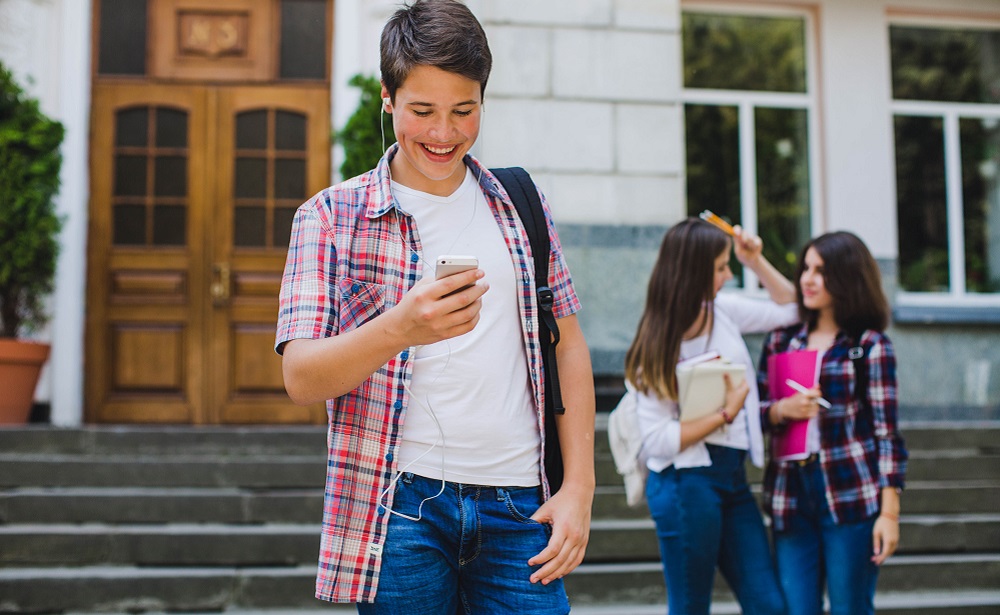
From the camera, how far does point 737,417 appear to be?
3340 mm

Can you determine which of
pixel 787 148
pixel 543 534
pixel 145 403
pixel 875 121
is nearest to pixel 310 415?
pixel 145 403

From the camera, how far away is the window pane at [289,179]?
7.45m

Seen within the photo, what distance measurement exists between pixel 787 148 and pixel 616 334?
8.24 ft

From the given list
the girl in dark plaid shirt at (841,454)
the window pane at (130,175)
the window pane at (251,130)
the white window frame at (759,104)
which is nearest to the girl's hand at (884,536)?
the girl in dark plaid shirt at (841,454)

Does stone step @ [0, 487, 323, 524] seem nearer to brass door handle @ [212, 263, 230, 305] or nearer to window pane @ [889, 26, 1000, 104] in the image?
brass door handle @ [212, 263, 230, 305]

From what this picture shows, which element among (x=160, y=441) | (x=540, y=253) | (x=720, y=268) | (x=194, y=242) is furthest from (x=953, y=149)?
(x=540, y=253)

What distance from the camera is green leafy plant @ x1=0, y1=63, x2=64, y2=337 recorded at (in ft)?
21.7

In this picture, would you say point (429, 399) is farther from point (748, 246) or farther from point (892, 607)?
point (892, 607)

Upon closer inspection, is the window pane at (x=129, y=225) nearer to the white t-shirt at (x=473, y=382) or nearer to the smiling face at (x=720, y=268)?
the smiling face at (x=720, y=268)

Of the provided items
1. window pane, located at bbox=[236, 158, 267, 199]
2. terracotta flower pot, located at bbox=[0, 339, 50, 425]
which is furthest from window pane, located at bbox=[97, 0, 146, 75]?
terracotta flower pot, located at bbox=[0, 339, 50, 425]

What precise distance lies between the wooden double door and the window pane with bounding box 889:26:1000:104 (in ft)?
16.3

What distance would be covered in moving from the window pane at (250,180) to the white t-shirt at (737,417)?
4753 mm

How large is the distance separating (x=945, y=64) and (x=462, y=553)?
7980 mm

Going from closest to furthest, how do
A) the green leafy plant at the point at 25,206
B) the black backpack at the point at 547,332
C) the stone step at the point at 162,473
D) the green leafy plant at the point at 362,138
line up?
the black backpack at the point at 547,332 < the stone step at the point at 162,473 < the green leafy plant at the point at 25,206 < the green leafy plant at the point at 362,138
